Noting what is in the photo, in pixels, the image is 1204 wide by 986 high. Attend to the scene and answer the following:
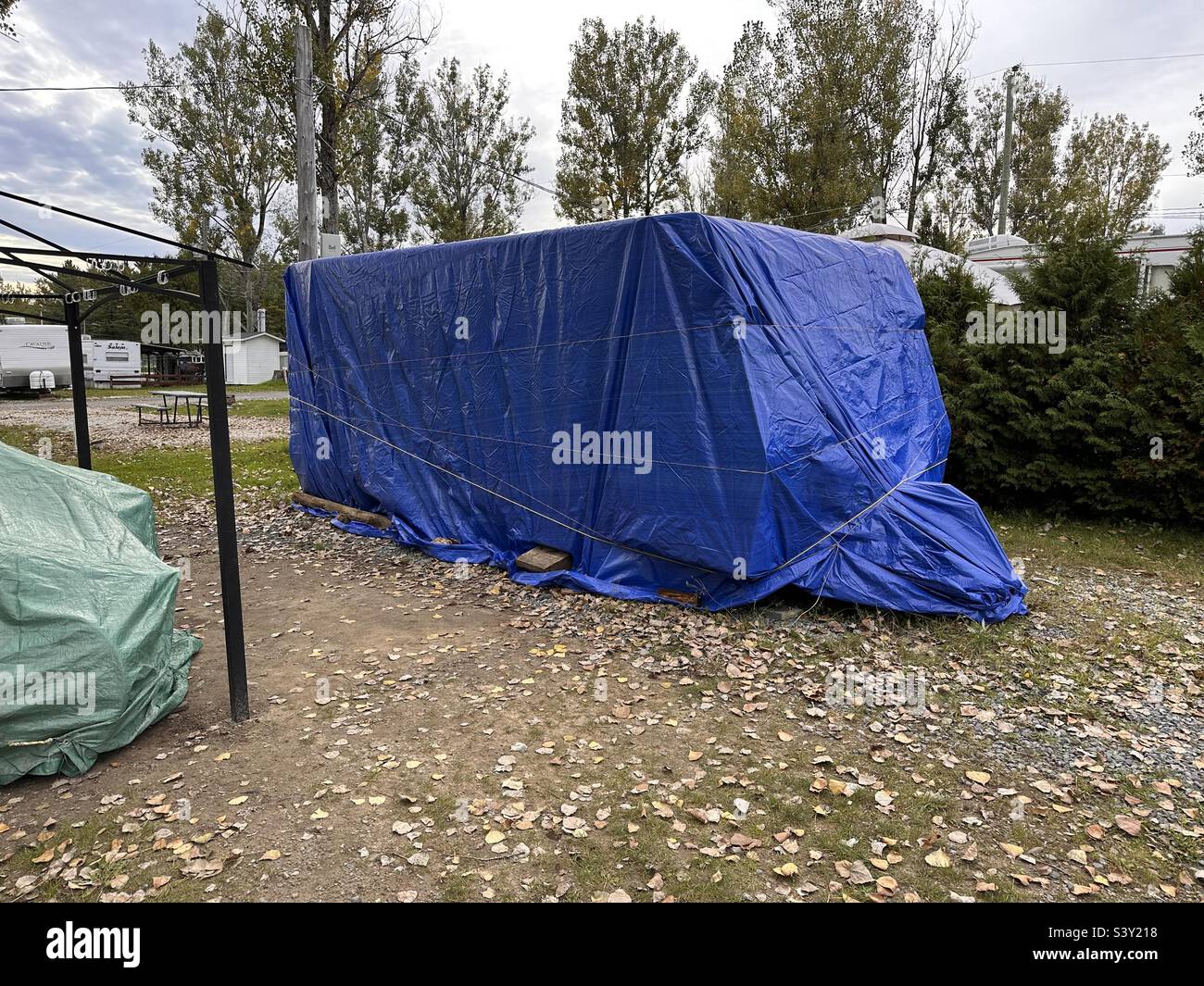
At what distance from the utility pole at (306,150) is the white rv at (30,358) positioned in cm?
1845

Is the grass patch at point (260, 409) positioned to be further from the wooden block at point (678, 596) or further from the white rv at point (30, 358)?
the wooden block at point (678, 596)

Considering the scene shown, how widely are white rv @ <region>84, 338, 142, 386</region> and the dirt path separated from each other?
102ft

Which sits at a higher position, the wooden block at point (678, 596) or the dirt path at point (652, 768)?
the wooden block at point (678, 596)

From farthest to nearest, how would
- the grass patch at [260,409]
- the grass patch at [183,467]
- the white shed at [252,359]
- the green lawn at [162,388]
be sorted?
the white shed at [252,359]
the green lawn at [162,388]
the grass patch at [260,409]
the grass patch at [183,467]

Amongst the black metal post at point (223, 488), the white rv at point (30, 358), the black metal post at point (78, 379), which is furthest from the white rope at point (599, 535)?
the white rv at point (30, 358)

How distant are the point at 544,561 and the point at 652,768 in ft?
9.44

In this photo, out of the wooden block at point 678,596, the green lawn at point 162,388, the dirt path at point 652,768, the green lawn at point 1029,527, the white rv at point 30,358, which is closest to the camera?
the dirt path at point 652,768

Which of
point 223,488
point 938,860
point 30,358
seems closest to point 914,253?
point 938,860

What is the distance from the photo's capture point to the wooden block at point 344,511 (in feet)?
25.9

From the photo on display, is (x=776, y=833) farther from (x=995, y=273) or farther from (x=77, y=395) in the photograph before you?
(x=995, y=273)

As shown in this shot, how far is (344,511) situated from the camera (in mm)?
8328

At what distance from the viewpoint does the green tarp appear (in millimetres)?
3438

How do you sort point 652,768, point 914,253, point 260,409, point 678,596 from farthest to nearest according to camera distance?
point 260,409, point 914,253, point 678,596, point 652,768

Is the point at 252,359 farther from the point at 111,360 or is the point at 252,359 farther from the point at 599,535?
the point at 599,535
